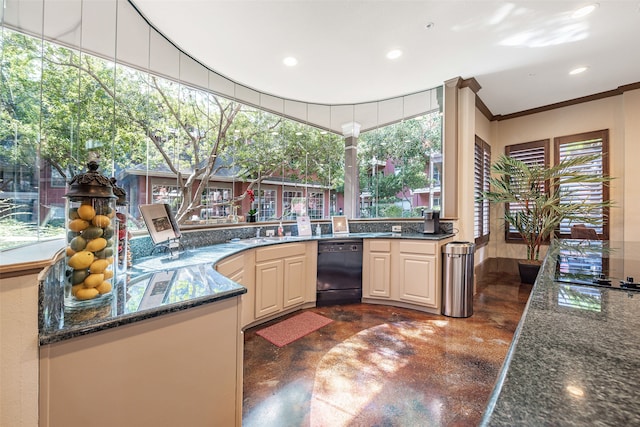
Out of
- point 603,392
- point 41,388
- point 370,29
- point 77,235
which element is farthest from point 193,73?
point 603,392

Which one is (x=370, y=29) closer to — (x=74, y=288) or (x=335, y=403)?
(x=74, y=288)

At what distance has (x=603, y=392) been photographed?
0.40 meters

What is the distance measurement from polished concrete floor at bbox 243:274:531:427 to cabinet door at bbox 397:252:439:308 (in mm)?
203

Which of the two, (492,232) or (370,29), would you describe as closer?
(370,29)

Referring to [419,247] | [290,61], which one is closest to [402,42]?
[290,61]

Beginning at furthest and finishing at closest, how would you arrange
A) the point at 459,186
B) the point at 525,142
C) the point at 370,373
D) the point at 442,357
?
the point at 525,142 < the point at 459,186 < the point at 442,357 < the point at 370,373

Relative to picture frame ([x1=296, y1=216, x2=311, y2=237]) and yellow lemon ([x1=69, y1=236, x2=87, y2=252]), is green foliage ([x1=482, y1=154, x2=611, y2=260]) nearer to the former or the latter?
picture frame ([x1=296, y1=216, x2=311, y2=237])

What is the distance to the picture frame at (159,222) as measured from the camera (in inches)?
76.2

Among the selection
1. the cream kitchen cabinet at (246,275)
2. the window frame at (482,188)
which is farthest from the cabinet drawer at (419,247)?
the cream kitchen cabinet at (246,275)

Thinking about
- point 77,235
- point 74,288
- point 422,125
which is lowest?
point 74,288

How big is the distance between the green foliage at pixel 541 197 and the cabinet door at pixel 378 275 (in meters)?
2.10

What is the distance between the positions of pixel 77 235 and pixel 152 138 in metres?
1.76

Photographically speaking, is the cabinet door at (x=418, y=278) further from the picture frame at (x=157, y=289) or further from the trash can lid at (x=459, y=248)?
the picture frame at (x=157, y=289)

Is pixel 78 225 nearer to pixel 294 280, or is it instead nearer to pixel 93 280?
pixel 93 280
